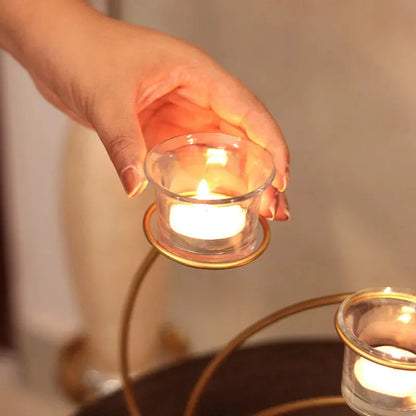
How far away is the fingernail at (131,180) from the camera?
24.2 inches

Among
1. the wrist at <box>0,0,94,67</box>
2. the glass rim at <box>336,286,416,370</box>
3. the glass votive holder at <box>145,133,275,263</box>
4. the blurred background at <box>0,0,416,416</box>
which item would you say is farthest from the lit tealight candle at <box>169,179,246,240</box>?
the blurred background at <box>0,0,416,416</box>

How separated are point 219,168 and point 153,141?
183 mm

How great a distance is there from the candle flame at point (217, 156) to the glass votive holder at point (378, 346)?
203 millimetres

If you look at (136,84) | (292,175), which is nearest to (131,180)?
(136,84)

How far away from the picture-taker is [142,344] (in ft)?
5.04

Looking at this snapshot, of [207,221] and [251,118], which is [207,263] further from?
[251,118]

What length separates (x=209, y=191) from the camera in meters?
0.69

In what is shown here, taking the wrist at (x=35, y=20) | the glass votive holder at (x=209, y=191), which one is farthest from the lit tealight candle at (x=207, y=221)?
the wrist at (x=35, y=20)

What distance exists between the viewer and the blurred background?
1.21 metres

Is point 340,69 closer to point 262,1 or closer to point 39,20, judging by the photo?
point 262,1

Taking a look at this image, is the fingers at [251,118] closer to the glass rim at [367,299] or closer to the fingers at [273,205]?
the fingers at [273,205]

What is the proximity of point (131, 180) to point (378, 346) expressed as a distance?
27 centimetres

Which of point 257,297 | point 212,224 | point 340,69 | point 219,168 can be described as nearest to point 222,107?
point 219,168

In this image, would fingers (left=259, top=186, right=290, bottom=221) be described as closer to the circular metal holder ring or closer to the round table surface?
the circular metal holder ring
